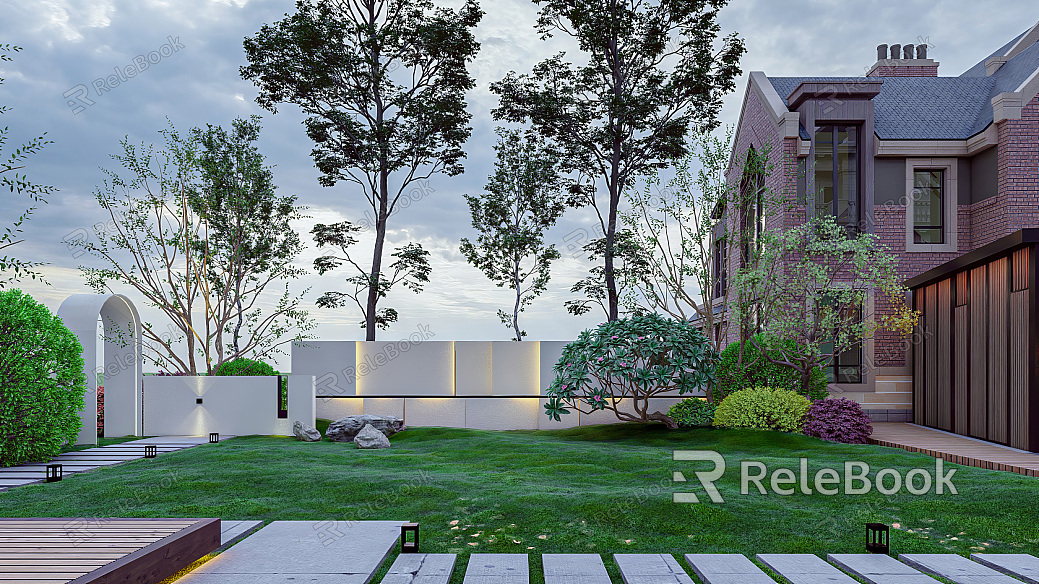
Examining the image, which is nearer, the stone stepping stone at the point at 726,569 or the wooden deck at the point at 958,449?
the stone stepping stone at the point at 726,569

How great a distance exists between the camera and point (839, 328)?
43.1 ft

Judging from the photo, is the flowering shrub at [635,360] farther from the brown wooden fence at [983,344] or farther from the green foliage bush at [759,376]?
the brown wooden fence at [983,344]

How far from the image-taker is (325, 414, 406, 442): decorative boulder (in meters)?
13.3

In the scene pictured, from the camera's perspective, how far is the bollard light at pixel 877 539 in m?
4.71

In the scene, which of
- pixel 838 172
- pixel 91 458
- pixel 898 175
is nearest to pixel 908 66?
pixel 898 175

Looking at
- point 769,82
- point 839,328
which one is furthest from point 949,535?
point 769,82

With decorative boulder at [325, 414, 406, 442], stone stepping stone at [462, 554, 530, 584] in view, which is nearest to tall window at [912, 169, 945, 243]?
decorative boulder at [325, 414, 406, 442]

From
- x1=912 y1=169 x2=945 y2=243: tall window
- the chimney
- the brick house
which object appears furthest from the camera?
the chimney

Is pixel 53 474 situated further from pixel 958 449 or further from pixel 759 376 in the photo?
pixel 958 449

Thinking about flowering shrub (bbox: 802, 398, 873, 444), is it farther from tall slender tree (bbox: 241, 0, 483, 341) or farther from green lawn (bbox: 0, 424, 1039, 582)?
tall slender tree (bbox: 241, 0, 483, 341)

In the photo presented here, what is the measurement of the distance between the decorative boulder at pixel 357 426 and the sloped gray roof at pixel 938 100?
12524mm

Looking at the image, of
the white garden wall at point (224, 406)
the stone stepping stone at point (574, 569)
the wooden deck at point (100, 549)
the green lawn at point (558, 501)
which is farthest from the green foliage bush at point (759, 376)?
the wooden deck at point (100, 549)

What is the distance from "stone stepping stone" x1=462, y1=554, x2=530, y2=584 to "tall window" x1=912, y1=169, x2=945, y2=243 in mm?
15214

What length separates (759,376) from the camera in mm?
13352
